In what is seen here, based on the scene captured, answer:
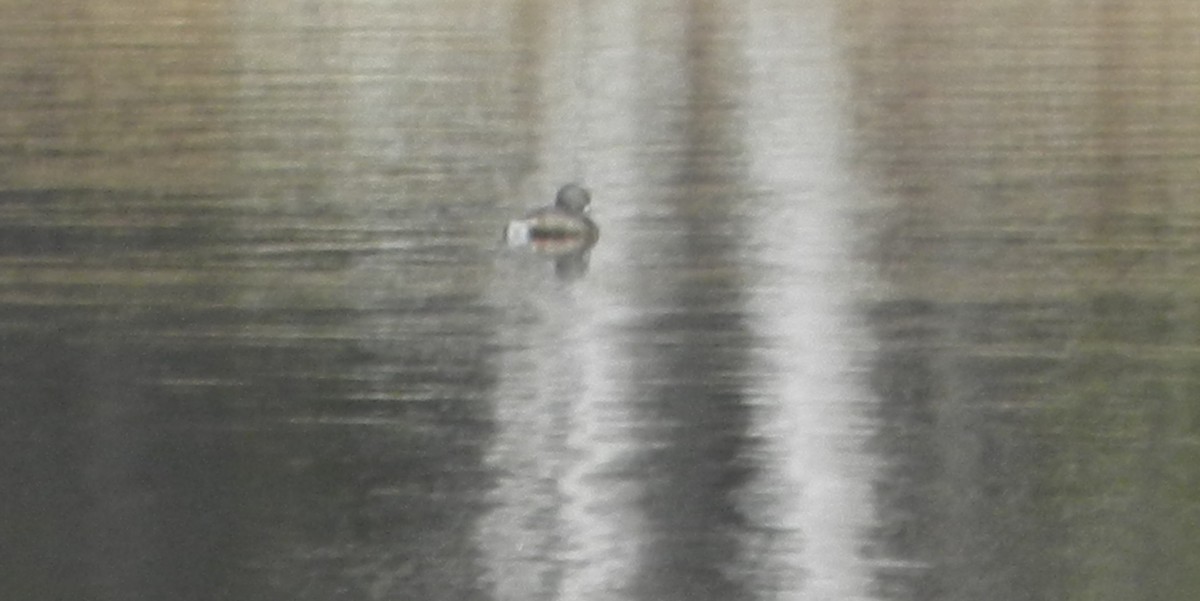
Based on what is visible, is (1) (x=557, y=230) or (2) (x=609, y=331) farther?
(1) (x=557, y=230)

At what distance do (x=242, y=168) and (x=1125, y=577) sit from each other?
254 centimetres

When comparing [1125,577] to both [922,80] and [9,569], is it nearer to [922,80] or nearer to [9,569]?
[9,569]

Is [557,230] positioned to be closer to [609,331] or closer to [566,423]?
[609,331]

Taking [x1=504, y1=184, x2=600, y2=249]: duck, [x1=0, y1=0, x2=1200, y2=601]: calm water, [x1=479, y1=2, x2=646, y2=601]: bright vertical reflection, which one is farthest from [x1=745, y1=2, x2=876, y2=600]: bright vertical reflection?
[x1=504, y1=184, x2=600, y2=249]: duck

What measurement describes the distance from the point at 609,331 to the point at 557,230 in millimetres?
526

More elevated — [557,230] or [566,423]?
[557,230]

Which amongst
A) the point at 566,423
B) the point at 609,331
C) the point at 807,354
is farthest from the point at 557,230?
the point at 566,423

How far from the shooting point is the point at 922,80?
534cm

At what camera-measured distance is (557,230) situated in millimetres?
3684

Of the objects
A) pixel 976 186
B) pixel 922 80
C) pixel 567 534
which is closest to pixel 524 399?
pixel 567 534

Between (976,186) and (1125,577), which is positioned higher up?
(976,186)

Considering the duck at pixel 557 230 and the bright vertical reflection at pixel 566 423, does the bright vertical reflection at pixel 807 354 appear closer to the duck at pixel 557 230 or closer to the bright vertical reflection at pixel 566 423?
the bright vertical reflection at pixel 566 423

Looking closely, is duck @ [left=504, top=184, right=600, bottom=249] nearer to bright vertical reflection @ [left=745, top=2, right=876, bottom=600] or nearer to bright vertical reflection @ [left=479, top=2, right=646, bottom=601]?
bright vertical reflection @ [left=479, top=2, right=646, bottom=601]

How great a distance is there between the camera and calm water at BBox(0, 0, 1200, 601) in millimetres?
Result: 2426
